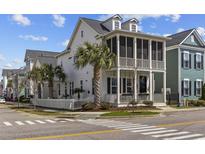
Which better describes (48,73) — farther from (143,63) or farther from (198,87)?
(198,87)

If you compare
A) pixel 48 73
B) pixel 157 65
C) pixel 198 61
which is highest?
pixel 198 61

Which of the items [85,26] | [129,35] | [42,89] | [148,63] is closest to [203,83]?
[148,63]

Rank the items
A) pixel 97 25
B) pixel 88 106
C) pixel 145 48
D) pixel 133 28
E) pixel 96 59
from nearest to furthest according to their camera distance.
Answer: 1. pixel 96 59
2. pixel 88 106
3. pixel 145 48
4. pixel 133 28
5. pixel 97 25

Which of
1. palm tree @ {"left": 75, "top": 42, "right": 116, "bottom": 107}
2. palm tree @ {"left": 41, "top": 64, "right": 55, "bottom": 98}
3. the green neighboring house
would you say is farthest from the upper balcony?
palm tree @ {"left": 41, "top": 64, "right": 55, "bottom": 98}

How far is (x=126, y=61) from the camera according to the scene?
2961 centimetres

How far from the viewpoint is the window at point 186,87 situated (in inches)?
1403

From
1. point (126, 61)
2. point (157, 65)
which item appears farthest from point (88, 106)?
point (157, 65)

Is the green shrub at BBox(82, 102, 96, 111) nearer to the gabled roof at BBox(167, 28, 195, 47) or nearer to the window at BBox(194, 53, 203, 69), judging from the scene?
the gabled roof at BBox(167, 28, 195, 47)

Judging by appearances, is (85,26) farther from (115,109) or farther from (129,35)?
(115,109)

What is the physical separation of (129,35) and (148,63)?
12.4 feet

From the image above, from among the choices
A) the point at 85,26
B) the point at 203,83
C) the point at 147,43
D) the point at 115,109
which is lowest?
the point at 115,109

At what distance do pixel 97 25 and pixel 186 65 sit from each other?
11908 mm

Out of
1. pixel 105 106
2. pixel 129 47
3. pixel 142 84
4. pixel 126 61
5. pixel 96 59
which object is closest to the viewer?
pixel 96 59

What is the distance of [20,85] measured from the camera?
5794 cm
